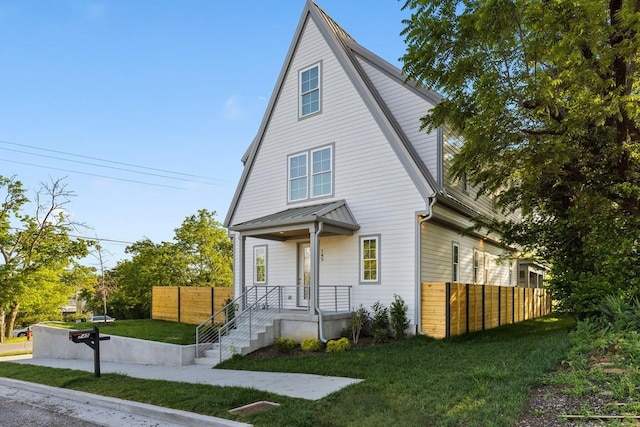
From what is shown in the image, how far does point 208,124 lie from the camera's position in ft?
69.0

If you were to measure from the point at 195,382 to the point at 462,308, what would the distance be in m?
7.92

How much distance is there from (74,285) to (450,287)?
29.5m

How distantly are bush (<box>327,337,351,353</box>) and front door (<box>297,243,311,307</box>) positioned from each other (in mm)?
3630

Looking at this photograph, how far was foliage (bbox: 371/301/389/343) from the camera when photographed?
1238cm

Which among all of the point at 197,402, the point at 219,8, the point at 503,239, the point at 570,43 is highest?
the point at 219,8

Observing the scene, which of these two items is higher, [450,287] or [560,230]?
[560,230]

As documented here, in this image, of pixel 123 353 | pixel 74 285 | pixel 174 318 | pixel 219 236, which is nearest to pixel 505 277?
pixel 174 318

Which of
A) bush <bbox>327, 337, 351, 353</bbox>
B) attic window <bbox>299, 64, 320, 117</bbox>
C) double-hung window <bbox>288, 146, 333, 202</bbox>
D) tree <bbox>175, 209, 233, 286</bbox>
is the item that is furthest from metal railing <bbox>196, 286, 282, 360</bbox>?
tree <bbox>175, 209, 233, 286</bbox>

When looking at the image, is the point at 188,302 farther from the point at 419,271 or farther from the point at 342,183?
the point at 419,271

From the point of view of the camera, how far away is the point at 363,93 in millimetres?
14289

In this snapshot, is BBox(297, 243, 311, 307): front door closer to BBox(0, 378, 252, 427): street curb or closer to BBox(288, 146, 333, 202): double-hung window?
BBox(288, 146, 333, 202): double-hung window

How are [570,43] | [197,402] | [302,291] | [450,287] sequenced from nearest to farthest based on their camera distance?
1. [197,402]
2. [570,43]
3. [450,287]
4. [302,291]

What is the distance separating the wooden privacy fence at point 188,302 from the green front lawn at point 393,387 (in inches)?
322

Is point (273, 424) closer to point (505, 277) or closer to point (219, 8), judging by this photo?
point (219, 8)
